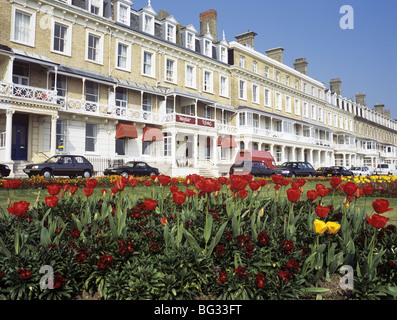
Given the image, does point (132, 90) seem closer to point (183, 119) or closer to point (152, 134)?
point (152, 134)

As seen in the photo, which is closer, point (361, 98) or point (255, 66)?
point (255, 66)

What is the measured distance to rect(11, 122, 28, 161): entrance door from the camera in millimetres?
19375

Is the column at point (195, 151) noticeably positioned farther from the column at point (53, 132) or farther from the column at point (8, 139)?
the column at point (8, 139)

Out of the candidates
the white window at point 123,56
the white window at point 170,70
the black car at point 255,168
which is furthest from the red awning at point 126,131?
the black car at point 255,168

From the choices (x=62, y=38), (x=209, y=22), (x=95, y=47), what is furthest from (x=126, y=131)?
(x=209, y=22)

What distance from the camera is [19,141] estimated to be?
19656 millimetres

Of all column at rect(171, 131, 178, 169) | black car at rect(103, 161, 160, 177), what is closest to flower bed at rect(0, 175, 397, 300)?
black car at rect(103, 161, 160, 177)

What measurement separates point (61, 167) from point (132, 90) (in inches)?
402

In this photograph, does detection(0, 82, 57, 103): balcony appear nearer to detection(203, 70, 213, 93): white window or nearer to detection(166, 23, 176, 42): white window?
detection(166, 23, 176, 42): white window

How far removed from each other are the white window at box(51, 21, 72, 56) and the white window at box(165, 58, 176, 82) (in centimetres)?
890

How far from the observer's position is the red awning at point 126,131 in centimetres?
2302

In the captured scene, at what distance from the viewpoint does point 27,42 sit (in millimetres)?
19500
